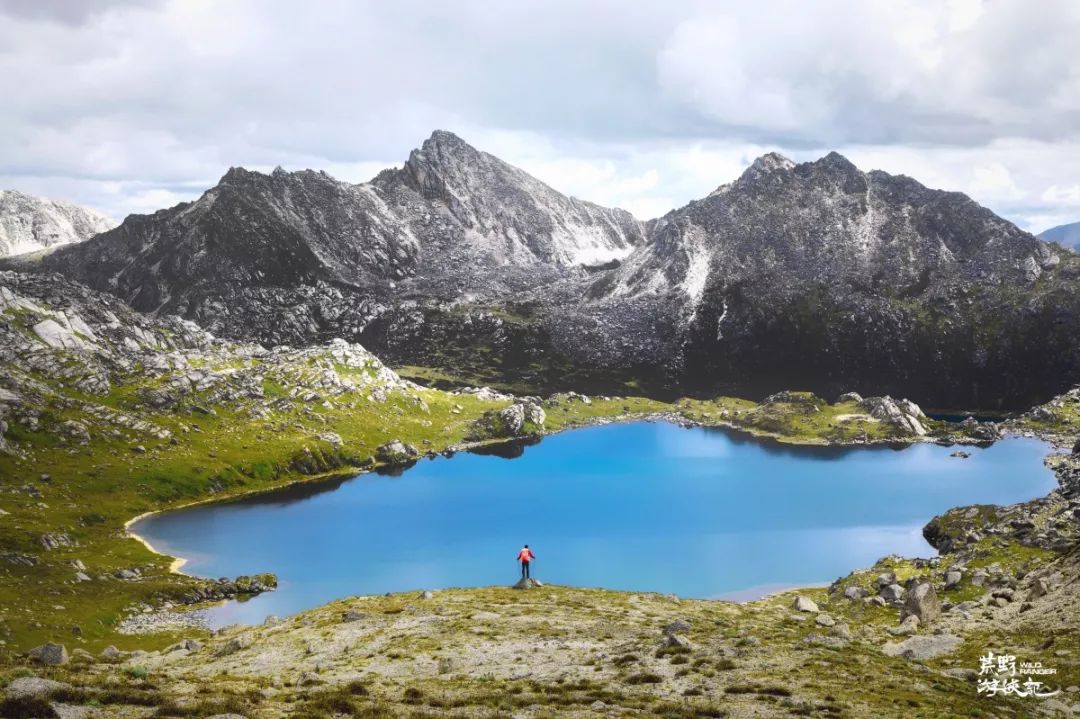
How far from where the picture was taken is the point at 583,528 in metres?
150

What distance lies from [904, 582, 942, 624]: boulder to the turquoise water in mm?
54177

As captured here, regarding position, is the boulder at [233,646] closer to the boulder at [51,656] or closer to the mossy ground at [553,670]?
the mossy ground at [553,670]

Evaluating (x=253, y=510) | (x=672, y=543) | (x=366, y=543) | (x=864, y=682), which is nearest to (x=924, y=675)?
(x=864, y=682)

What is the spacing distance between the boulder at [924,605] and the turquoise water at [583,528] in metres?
54.2

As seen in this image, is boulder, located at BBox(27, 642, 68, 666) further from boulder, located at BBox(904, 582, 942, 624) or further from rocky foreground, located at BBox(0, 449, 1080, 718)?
boulder, located at BBox(904, 582, 942, 624)

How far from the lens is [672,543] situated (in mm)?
138250

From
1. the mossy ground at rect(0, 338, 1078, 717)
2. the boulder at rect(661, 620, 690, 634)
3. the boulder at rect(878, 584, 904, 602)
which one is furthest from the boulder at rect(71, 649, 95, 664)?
the boulder at rect(878, 584, 904, 602)

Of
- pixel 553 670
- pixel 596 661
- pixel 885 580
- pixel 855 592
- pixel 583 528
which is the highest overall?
pixel 596 661

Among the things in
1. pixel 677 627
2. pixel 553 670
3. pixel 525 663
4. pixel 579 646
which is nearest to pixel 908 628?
pixel 677 627

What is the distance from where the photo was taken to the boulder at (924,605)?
178 ft

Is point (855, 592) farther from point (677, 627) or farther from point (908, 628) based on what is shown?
point (677, 627)

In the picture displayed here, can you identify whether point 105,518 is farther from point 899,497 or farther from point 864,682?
point 899,497

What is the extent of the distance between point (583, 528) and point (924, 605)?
9825cm

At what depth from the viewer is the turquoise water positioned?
4668 inches
